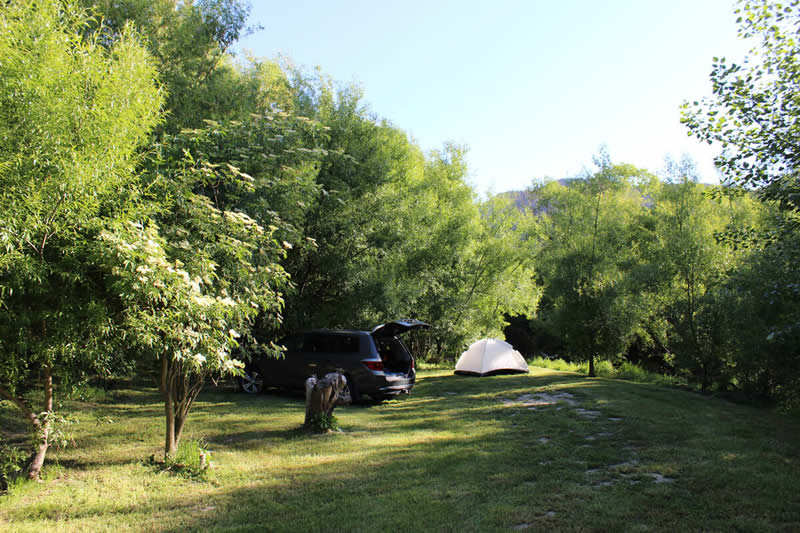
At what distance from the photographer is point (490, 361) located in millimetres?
15508

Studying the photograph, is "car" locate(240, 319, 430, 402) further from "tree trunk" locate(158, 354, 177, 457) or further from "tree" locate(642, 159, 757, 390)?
"tree" locate(642, 159, 757, 390)

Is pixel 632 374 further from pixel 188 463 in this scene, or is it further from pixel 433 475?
pixel 188 463

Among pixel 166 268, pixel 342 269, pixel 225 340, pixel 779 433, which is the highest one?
pixel 342 269

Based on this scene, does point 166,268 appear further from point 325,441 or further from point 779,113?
point 779,113

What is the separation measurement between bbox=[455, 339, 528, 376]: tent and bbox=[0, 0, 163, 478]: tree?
40.4ft

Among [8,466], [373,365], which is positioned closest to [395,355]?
[373,365]

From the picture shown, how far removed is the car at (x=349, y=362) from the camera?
915 cm

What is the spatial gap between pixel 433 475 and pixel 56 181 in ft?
13.6

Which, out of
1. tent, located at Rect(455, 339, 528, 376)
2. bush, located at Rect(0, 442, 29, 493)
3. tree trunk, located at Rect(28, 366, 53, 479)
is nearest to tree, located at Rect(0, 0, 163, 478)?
tree trunk, located at Rect(28, 366, 53, 479)

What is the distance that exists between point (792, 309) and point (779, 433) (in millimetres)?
2899

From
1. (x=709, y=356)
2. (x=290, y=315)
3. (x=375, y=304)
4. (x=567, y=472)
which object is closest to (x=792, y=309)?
(x=709, y=356)

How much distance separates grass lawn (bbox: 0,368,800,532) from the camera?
3.61 meters

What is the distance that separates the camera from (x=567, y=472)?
481 cm

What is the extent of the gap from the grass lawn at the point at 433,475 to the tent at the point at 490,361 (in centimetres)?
709
